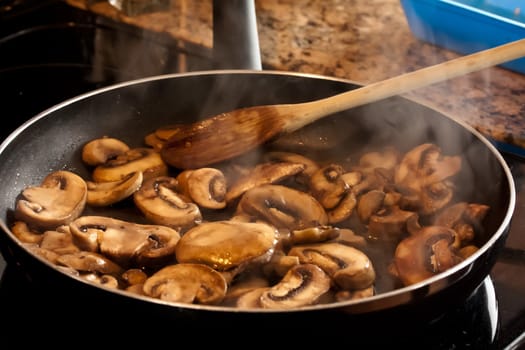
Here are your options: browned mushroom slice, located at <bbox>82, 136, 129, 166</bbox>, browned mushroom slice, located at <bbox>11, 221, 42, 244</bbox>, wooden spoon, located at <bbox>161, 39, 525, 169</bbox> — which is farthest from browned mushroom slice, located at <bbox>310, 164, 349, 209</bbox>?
browned mushroom slice, located at <bbox>11, 221, 42, 244</bbox>

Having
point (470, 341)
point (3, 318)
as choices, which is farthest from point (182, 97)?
point (470, 341)

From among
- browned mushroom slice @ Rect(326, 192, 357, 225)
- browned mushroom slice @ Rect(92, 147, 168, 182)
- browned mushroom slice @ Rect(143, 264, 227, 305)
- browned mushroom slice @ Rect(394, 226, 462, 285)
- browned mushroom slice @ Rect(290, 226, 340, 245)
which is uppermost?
browned mushroom slice @ Rect(143, 264, 227, 305)

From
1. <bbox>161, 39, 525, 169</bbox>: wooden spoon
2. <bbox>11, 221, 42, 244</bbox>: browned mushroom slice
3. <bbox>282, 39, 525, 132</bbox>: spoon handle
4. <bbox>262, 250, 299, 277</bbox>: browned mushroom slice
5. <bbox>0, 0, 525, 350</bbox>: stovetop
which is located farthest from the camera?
<bbox>0, 0, 525, 350</bbox>: stovetop

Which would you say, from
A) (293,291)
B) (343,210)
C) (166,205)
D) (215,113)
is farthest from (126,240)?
(215,113)

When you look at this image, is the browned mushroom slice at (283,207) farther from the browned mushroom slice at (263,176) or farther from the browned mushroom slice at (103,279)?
the browned mushroom slice at (103,279)

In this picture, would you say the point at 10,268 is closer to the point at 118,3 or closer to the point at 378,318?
the point at 378,318

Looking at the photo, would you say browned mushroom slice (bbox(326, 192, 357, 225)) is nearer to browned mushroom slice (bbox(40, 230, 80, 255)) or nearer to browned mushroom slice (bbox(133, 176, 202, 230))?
browned mushroom slice (bbox(133, 176, 202, 230))

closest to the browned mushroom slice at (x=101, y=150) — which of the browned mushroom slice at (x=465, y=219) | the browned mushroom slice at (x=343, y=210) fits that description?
the browned mushroom slice at (x=343, y=210)

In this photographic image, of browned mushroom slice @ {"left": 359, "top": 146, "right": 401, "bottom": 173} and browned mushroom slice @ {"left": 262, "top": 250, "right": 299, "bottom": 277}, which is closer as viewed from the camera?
browned mushroom slice @ {"left": 262, "top": 250, "right": 299, "bottom": 277}
